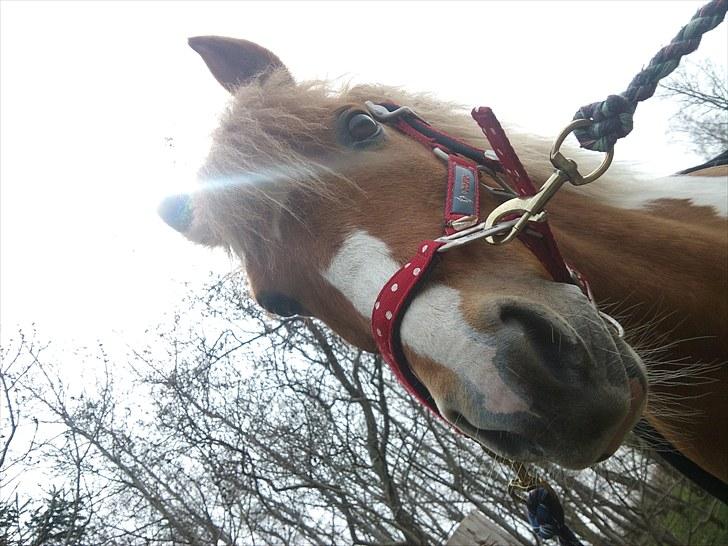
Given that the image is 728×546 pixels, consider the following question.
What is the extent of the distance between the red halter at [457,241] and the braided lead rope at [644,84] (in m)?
0.24

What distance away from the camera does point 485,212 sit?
149cm

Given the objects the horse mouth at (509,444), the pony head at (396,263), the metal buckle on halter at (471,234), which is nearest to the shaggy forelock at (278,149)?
the pony head at (396,263)

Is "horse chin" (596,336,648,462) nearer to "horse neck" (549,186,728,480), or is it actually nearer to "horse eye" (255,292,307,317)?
"horse neck" (549,186,728,480)

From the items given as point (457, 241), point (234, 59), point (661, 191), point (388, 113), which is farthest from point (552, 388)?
point (234, 59)

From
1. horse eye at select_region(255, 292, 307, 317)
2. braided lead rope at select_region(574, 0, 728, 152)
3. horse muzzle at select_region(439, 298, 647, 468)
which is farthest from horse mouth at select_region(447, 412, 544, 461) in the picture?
horse eye at select_region(255, 292, 307, 317)

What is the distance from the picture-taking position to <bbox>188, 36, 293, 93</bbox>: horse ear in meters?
2.23

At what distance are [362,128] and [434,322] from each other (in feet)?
3.10

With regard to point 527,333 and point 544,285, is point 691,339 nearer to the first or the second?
point 544,285

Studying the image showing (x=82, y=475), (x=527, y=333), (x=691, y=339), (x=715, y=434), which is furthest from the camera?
(x=82, y=475)

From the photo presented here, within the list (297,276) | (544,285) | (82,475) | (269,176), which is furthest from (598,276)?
(82,475)

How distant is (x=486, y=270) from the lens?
121 centimetres

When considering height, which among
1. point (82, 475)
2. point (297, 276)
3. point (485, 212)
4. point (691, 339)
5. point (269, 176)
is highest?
point (82, 475)

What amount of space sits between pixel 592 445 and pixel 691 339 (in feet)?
2.77

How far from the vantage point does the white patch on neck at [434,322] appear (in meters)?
1.00
